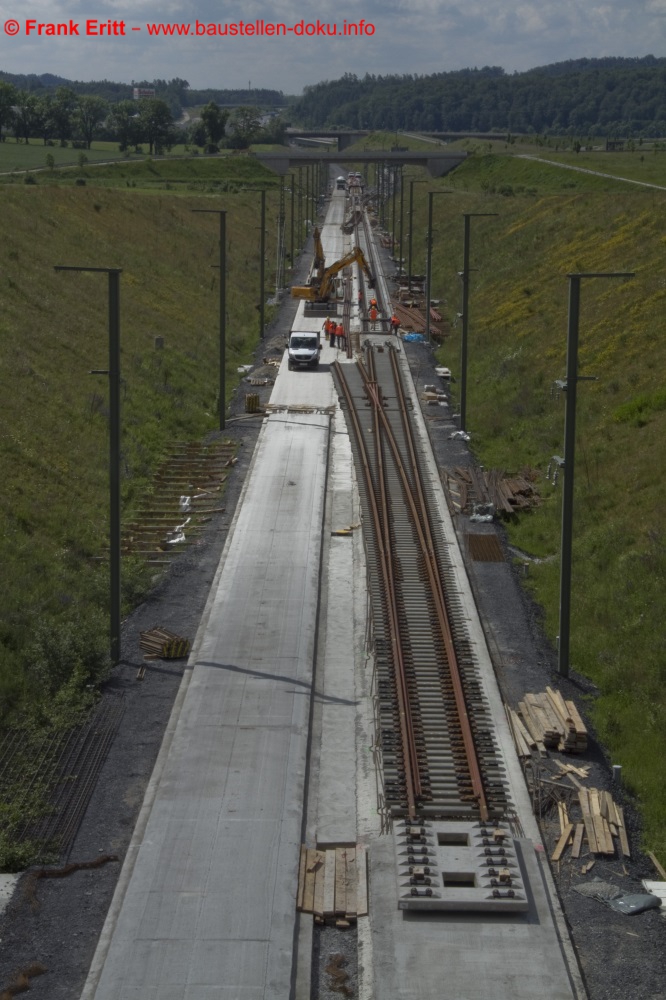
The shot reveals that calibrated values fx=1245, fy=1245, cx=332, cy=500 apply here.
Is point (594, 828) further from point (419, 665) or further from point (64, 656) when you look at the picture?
point (64, 656)

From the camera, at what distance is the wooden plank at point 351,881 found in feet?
45.8

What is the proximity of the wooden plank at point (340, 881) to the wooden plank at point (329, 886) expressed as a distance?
0.04 metres

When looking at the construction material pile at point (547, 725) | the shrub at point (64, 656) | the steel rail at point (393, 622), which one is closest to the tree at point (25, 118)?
the steel rail at point (393, 622)

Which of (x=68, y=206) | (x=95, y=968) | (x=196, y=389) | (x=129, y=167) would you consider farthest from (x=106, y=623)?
(x=129, y=167)

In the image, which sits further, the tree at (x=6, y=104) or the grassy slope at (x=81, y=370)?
the tree at (x=6, y=104)

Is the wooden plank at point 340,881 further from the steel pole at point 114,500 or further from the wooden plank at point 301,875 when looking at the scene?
the steel pole at point 114,500

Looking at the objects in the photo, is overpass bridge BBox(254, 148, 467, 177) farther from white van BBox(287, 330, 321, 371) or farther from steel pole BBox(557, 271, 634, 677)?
steel pole BBox(557, 271, 634, 677)

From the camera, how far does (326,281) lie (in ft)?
Answer: 199

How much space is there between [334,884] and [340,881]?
137mm

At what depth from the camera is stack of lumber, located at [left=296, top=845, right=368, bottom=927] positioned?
45.5 ft

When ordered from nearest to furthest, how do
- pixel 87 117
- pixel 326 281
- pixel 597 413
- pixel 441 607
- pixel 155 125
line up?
pixel 441 607, pixel 597 413, pixel 326 281, pixel 155 125, pixel 87 117

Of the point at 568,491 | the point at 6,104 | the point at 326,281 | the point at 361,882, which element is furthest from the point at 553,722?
the point at 6,104

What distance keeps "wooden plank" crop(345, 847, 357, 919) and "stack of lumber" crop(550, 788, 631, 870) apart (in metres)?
2.43

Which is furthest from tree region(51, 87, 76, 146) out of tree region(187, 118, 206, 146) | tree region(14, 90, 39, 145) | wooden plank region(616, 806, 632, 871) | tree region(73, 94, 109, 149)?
wooden plank region(616, 806, 632, 871)
